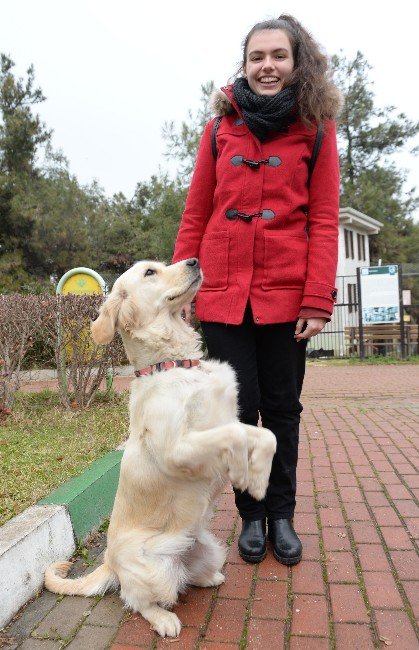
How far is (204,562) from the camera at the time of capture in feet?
8.77

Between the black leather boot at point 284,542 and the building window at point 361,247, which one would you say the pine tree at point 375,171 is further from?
the black leather boot at point 284,542

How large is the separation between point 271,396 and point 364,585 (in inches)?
40.9

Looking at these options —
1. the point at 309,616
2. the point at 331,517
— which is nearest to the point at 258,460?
the point at 309,616

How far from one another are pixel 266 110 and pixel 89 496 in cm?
250

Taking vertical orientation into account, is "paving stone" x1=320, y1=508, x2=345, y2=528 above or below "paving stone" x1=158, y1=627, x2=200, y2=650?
above

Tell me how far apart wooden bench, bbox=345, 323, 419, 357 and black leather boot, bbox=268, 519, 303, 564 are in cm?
1400

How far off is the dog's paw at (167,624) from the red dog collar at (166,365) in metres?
1.08

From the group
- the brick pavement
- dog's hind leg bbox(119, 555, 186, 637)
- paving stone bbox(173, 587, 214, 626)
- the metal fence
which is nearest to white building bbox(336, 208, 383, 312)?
the metal fence

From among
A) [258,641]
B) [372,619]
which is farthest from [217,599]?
[372,619]

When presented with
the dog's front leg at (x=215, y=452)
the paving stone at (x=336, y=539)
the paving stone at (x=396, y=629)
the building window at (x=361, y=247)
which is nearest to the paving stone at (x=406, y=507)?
the paving stone at (x=336, y=539)

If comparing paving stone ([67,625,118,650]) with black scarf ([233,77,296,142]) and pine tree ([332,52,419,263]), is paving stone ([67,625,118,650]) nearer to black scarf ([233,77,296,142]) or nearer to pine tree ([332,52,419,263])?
black scarf ([233,77,296,142])

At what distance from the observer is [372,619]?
238 centimetres

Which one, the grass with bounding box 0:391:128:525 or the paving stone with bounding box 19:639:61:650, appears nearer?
the paving stone with bounding box 19:639:61:650

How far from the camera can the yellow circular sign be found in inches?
336
